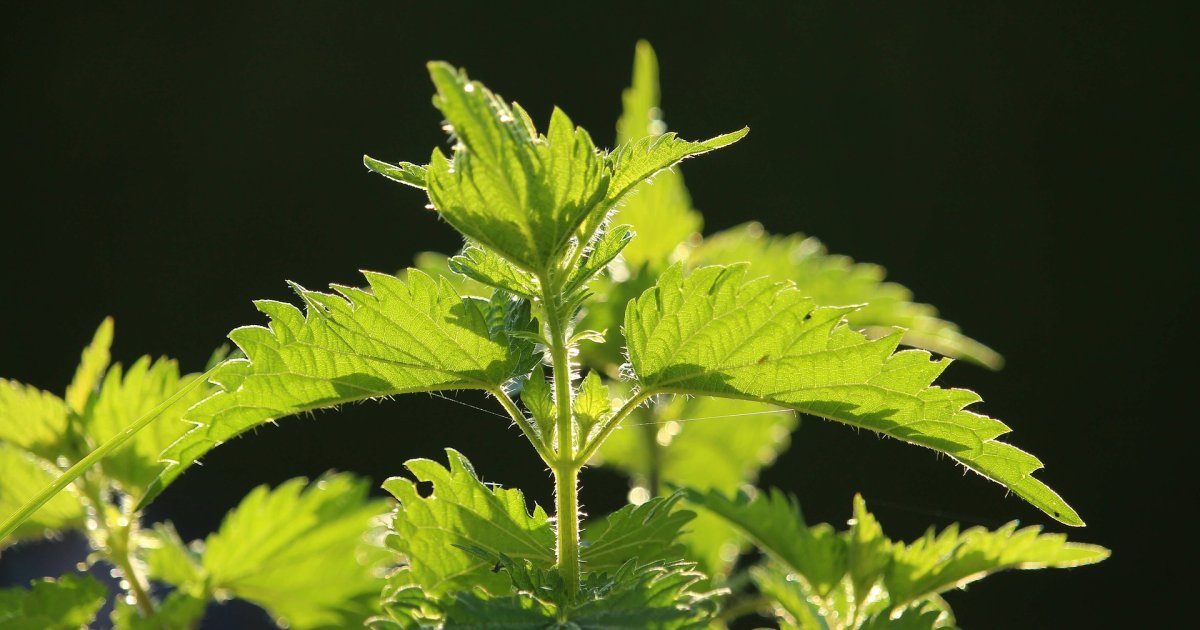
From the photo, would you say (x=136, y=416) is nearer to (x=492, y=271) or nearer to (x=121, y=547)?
(x=121, y=547)

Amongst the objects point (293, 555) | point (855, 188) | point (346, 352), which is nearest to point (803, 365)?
point (346, 352)

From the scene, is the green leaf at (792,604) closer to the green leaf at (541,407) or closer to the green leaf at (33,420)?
the green leaf at (541,407)

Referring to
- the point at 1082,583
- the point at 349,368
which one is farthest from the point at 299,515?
the point at 1082,583

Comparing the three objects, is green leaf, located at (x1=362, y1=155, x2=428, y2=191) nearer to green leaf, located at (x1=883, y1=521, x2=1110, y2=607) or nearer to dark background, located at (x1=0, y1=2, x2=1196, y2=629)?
green leaf, located at (x1=883, y1=521, x2=1110, y2=607)

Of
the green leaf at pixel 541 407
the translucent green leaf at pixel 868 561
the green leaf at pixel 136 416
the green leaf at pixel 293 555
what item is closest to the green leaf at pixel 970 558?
the translucent green leaf at pixel 868 561

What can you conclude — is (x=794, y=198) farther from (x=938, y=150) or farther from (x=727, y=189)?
(x=938, y=150)
